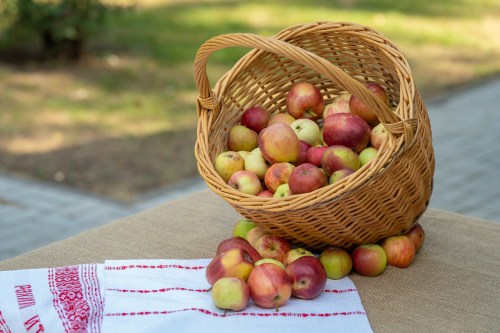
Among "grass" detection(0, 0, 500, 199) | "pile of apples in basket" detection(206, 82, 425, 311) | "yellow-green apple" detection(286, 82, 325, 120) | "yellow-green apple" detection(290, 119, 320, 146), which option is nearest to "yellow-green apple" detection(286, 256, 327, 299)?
"pile of apples in basket" detection(206, 82, 425, 311)

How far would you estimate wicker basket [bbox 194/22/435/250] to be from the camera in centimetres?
126

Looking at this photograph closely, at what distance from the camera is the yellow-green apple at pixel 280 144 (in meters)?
1.47

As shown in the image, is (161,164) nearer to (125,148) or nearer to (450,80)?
(125,148)

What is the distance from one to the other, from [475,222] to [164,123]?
10.7ft

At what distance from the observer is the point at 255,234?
5.03 ft

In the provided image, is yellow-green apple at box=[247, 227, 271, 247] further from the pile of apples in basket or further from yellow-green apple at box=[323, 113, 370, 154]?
yellow-green apple at box=[323, 113, 370, 154]

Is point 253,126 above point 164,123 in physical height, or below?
above

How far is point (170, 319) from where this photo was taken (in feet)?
4.04

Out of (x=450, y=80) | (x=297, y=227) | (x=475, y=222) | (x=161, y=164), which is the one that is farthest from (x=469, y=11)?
(x=297, y=227)

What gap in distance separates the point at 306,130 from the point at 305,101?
0.11m

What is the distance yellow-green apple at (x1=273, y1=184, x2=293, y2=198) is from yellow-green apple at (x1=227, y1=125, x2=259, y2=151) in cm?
31

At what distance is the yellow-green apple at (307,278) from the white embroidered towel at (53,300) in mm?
500

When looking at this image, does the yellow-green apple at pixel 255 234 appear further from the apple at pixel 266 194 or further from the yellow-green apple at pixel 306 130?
the yellow-green apple at pixel 306 130

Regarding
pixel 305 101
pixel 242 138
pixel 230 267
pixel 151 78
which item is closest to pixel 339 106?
pixel 305 101
